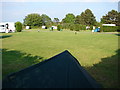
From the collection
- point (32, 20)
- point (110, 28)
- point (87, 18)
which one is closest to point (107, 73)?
point (110, 28)

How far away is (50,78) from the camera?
237 centimetres

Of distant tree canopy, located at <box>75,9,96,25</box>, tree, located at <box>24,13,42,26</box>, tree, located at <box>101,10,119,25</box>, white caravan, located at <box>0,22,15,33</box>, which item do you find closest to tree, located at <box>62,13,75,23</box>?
tree, located at <box>24,13,42,26</box>

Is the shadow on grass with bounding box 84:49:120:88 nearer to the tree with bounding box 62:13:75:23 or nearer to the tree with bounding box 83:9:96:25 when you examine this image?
the tree with bounding box 83:9:96:25

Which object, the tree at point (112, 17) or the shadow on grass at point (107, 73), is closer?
the shadow on grass at point (107, 73)

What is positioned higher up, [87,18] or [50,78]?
[87,18]

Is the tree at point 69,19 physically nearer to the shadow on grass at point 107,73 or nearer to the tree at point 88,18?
the tree at point 88,18

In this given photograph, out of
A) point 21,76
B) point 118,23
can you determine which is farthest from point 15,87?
point 118,23

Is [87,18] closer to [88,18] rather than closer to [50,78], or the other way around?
[88,18]

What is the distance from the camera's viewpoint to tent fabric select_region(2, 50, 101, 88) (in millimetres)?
2275

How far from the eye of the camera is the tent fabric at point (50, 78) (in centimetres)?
227

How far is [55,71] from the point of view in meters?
2.53

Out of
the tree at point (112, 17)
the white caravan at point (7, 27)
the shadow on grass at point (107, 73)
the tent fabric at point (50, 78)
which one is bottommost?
the shadow on grass at point (107, 73)

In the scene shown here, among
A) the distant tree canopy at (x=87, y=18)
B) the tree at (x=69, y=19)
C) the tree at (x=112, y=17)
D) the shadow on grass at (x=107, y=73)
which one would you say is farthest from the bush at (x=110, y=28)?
the tree at (x=69, y=19)

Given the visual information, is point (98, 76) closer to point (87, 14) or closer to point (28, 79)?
point (28, 79)
